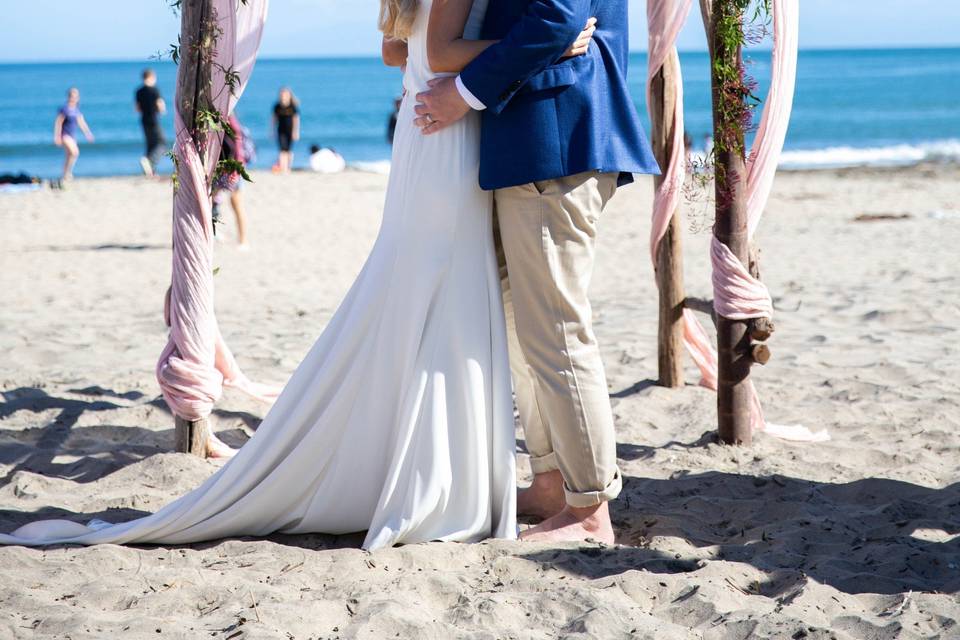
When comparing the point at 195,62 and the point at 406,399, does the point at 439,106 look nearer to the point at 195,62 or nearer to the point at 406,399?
the point at 406,399

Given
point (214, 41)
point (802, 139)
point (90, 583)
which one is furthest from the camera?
point (802, 139)

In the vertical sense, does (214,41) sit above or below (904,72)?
below

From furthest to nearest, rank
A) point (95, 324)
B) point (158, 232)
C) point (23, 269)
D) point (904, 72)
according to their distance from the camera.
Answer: point (904, 72) → point (158, 232) → point (23, 269) → point (95, 324)

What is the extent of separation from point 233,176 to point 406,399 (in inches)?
64.2

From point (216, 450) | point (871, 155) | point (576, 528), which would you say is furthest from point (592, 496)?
point (871, 155)

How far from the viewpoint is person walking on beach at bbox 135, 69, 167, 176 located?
54.7ft

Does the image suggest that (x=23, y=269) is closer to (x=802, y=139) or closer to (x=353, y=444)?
(x=353, y=444)

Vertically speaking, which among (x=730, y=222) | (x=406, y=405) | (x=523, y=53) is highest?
(x=523, y=53)

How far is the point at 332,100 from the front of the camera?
170 ft

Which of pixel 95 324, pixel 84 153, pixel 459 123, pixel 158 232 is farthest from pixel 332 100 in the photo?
pixel 459 123

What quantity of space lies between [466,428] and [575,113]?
0.95m

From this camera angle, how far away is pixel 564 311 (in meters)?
2.76

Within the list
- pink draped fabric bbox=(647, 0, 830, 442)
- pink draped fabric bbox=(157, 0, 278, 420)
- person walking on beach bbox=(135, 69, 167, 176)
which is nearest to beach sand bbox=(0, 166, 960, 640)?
pink draped fabric bbox=(647, 0, 830, 442)

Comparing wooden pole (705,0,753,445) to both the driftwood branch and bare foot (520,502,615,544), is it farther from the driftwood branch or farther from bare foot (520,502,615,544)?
bare foot (520,502,615,544)
